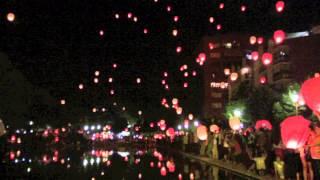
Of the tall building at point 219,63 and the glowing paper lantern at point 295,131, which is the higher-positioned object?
the tall building at point 219,63

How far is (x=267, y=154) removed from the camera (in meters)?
21.7

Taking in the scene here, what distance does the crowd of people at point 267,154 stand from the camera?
51.1 ft

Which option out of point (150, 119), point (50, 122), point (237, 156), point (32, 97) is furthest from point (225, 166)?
point (150, 119)

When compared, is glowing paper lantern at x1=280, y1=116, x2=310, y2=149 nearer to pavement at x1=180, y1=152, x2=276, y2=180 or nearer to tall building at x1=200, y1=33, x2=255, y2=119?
pavement at x1=180, y1=152, x2=276, y2=180

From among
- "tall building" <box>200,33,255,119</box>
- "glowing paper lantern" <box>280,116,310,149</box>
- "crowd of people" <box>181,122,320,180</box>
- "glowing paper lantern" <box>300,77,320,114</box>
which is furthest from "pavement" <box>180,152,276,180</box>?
"tall building" <box>200,33,255,119</box>

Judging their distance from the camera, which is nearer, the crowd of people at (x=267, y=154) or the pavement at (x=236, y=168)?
the crowd of people at (x=267, y=154)

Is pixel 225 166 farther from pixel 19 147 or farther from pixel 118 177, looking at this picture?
pixel 19 147

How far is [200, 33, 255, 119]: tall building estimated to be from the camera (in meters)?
122

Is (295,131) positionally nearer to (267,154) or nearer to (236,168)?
(267,154)

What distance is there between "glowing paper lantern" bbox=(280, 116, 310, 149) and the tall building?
10639cm

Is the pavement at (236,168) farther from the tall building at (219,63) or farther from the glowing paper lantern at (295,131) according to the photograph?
the tall building at (219,63)

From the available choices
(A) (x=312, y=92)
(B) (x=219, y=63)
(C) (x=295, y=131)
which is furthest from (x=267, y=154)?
(B) (x=219, y=63)

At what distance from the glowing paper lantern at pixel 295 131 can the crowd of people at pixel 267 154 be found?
322mm

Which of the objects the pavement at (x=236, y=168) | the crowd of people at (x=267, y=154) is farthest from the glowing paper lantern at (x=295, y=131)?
the pavement at (x=236, y=168)
